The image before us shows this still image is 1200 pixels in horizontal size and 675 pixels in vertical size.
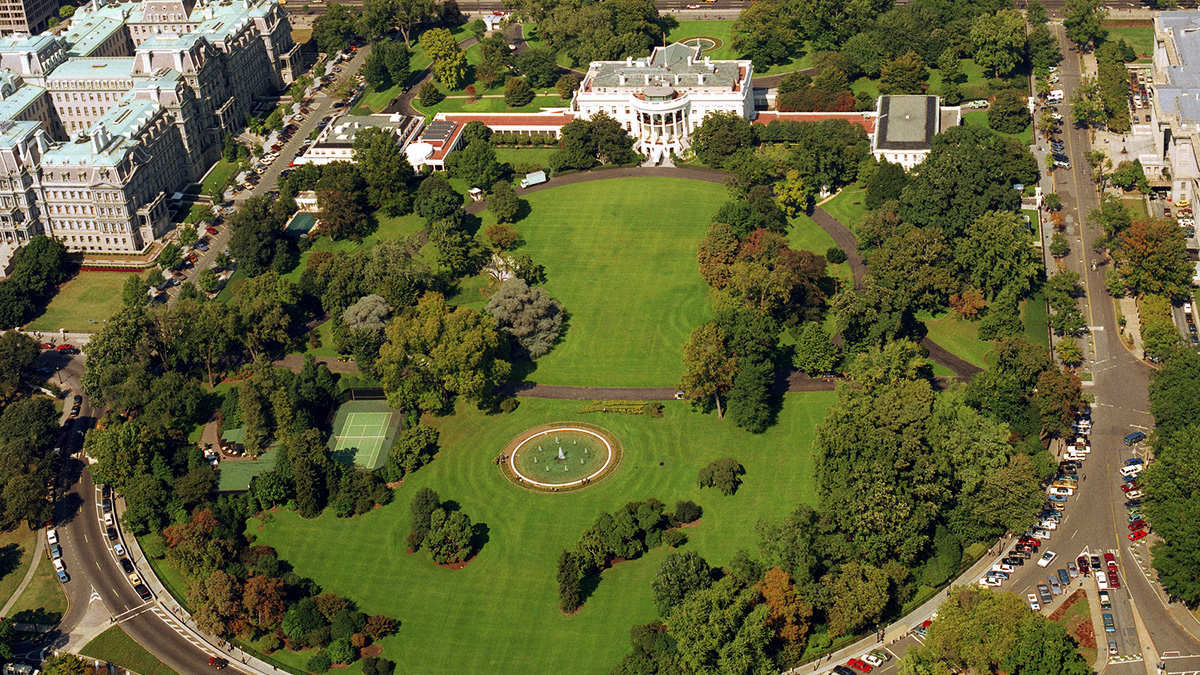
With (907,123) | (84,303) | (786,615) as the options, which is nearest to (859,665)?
(786,615)

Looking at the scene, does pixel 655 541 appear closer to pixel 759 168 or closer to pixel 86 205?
pixel 759 168

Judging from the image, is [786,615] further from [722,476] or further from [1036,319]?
[1036,319]

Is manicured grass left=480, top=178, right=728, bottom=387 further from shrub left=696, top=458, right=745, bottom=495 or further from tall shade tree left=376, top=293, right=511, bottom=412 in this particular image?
shrub left=696, top=458, right=745, bottom=495

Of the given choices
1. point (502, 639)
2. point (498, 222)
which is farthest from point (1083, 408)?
point (498, 222)

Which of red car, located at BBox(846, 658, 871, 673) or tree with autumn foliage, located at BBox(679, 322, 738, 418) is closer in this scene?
red car, located at BBox(846, 658, 871, 673)

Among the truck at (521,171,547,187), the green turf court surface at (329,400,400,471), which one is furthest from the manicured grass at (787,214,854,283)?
the green turf court surface at (329,400,400,471)

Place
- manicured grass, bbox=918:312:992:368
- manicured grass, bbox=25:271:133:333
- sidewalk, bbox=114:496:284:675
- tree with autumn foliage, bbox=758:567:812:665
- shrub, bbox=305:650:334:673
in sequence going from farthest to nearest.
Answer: manicured grass, bbox=25:271:133:333, manicured grass, bbox=918:312:992:368, sidewalk, bbox=114:496:284:675, shrub, bbox=305:650:334:673, tree with autumn foliage, bbox=758:567:812:665
